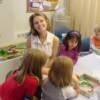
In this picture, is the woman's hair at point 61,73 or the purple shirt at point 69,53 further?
the purple shirt at point 69,53

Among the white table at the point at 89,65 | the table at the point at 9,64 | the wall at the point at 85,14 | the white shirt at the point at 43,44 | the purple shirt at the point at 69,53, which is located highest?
the wall at the point at 85,14

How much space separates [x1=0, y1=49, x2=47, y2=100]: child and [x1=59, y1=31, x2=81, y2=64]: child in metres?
0.62

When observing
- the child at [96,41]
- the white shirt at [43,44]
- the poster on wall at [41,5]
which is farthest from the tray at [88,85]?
the poster on wall at [41,5]

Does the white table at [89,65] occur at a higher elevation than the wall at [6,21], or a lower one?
lower

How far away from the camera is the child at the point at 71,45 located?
6.56ft

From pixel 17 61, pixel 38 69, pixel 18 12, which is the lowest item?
pixel 17 61

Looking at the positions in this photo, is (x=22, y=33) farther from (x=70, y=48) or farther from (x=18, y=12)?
(x=70, y=48)

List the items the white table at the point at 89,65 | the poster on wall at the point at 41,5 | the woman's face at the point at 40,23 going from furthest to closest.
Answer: the poster on wall at the point at 41,5, the woman's face at the point at 40,23, the white table at the point at 89,65

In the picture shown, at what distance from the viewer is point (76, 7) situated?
3473mm

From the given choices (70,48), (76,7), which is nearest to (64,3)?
(76,7)

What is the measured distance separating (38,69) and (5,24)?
1.40 meters

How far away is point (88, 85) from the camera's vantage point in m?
1.51

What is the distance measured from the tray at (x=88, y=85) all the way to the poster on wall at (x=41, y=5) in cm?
179

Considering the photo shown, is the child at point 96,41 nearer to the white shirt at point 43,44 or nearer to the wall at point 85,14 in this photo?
the white shirt at point 43,44
